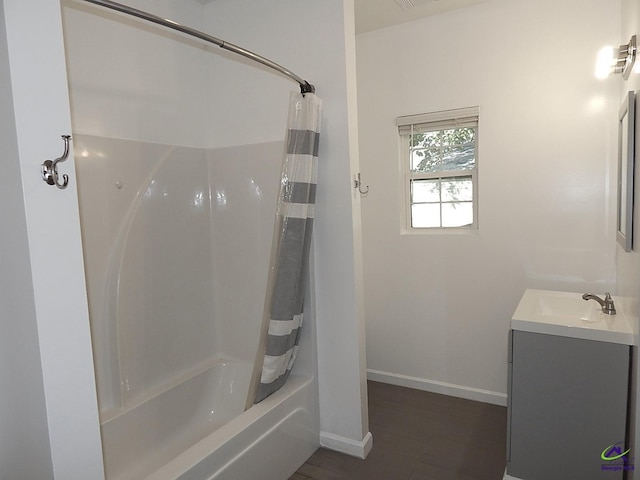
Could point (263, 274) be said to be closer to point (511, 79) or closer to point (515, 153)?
point (515, 153)

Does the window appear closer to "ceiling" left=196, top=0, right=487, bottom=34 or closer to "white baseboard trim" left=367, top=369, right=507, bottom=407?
"ceiling" left=196, top=0, right=487, bottom=34

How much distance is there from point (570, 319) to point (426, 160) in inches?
59.0

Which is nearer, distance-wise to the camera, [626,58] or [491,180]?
[626,58]

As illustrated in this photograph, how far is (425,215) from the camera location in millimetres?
3037

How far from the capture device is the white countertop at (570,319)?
1.72 meters

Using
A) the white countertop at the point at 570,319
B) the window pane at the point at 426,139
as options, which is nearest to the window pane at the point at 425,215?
the window pane at the point at 426,139

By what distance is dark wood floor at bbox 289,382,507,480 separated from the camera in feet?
6.98

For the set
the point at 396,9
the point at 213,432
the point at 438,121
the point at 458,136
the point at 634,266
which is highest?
the point at 396,9

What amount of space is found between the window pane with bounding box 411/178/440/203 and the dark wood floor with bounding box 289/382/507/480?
142cm

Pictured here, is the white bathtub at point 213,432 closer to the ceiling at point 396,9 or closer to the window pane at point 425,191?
the window pane at point 425,191

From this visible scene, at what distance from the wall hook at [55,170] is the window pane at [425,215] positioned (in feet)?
7.93

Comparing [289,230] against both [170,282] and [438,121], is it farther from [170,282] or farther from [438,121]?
[438,121]

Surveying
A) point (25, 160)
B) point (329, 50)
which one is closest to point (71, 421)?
point (25, 160)

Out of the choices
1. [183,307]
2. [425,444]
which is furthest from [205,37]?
[425,444]
